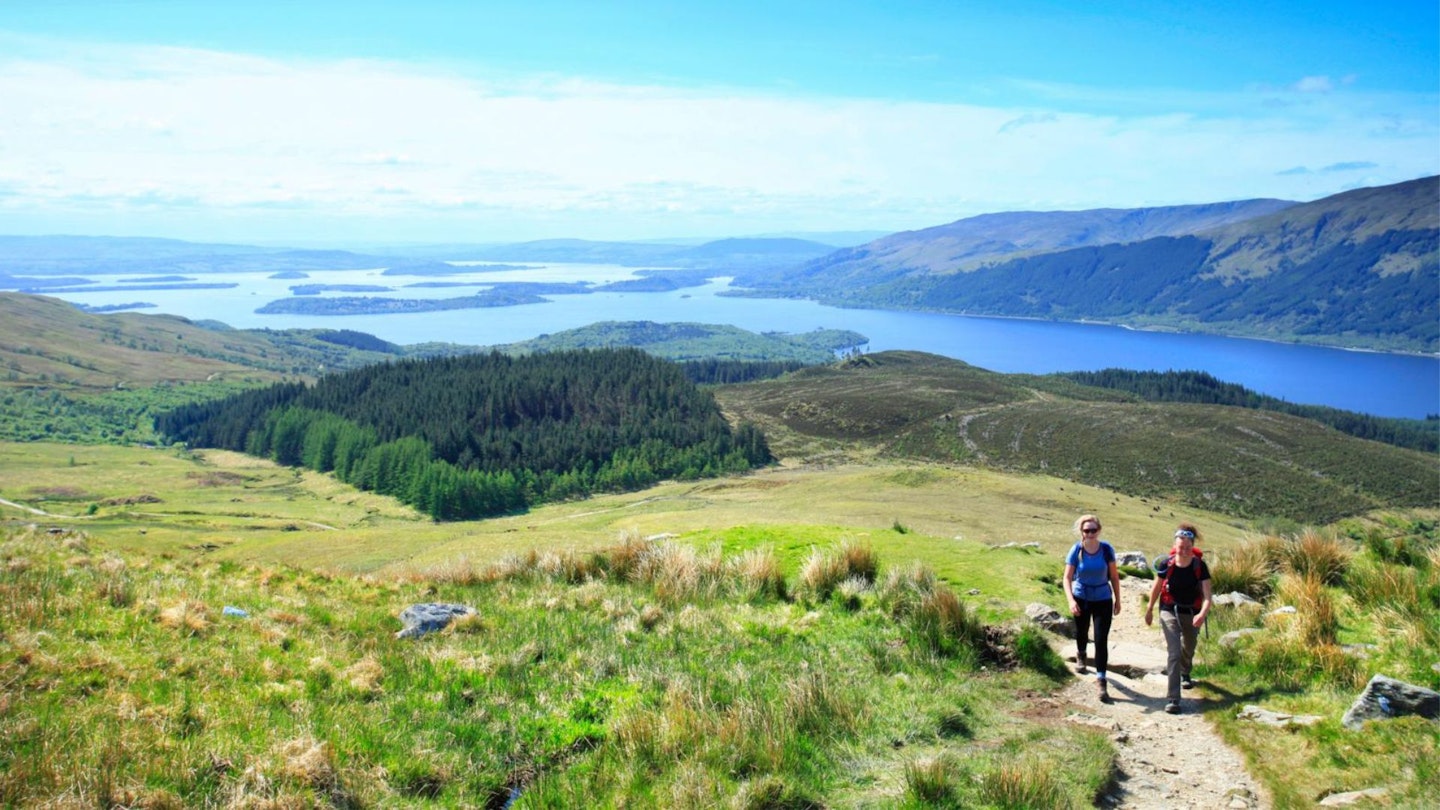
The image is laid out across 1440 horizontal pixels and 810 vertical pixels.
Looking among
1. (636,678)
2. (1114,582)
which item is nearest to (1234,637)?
(1114,582)

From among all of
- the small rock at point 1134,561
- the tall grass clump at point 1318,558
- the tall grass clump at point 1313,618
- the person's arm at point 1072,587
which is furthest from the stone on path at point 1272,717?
the small rock at point 1134,561

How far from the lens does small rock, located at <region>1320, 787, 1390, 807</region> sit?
6273mm

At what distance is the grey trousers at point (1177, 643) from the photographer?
896 centimetres

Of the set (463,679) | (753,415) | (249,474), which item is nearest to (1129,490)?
(753,415)

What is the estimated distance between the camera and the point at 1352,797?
6.39 m

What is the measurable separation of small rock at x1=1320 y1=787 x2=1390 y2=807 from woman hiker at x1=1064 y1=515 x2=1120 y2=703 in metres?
3.24

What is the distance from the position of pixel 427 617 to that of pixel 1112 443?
95.5 meters

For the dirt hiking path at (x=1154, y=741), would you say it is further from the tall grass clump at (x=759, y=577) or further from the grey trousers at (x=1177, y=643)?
the tall grass clump at (x=759, y=577)

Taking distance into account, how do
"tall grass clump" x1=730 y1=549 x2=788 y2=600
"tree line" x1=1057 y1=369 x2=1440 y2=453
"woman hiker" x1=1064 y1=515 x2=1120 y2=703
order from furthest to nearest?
"tree line" x1=1057 y1=369 x2=1440 y2=453 < "tall grass clump" x1=730 y1=549 x2=788 y2=600 < "woman hiker" x1=1064 y1=515 x2=1120 y2=703

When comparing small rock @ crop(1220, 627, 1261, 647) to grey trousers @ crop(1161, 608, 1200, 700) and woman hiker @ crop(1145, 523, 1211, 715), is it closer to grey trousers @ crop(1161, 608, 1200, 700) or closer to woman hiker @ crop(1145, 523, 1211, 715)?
grey trousers @ crop(1161, 608, 1200, 700)

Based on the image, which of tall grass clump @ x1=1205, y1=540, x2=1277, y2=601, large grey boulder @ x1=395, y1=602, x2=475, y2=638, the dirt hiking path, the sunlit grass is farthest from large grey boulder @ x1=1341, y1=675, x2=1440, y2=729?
large grey boulder @ x1=395, y1=602, x2=475, y2=638

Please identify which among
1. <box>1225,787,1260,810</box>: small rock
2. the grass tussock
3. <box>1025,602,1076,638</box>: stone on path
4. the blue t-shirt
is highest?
the blue t-shirt

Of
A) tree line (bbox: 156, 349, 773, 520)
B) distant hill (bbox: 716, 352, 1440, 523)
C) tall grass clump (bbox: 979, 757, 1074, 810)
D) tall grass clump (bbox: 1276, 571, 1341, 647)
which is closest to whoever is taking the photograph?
tall grass clump (bbox: 979, 757, 1074, 810)

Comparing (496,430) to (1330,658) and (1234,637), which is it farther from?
(1330,658)
